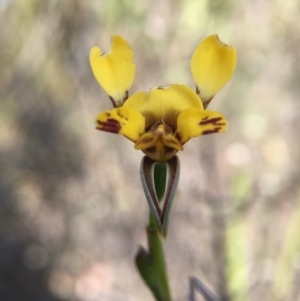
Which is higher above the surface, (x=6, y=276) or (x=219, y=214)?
(x=219, y=214)

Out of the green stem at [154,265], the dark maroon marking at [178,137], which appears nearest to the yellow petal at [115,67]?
the dark maroon marking at [178,137]

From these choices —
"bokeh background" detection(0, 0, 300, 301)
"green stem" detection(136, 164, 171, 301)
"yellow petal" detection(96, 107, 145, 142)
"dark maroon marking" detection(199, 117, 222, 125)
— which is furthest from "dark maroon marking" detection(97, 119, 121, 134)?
"bokeh background" detection(0, 0, 300, 301)

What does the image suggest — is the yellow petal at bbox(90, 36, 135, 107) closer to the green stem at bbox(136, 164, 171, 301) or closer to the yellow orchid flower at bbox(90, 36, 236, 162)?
the yellow orchid flower at bbox(90, 36, 236, 162)

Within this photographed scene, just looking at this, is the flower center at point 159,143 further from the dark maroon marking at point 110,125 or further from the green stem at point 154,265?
the green stem at point 154,265

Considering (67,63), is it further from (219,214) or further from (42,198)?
(219,214)

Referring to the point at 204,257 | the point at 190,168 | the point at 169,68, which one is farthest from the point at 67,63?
the point at 204,257

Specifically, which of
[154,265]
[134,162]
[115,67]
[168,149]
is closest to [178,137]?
[168,149]
